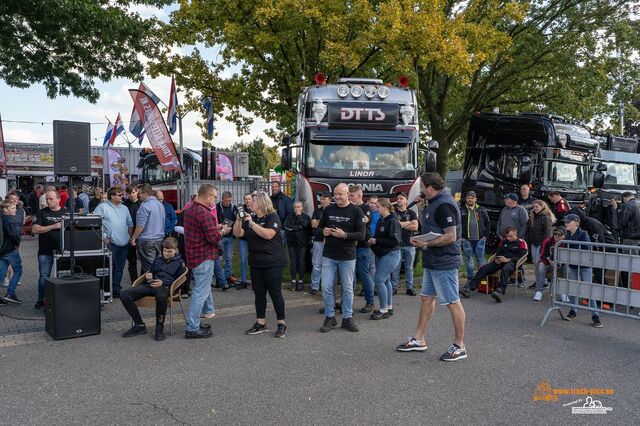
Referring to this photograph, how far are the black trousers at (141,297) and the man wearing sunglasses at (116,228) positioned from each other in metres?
2.01

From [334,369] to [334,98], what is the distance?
643cm

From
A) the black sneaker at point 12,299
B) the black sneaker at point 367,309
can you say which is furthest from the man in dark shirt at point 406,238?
the black sneaker at point 12,299

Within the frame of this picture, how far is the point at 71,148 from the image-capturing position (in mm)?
6945

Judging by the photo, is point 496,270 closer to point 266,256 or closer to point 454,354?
point 454,354

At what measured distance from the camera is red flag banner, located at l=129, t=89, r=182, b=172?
11945mm

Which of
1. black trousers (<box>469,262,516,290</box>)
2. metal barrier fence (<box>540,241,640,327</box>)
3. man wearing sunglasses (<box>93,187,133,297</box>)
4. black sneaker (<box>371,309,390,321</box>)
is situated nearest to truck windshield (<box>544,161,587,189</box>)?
black trousers (<box>469,262,516,290</box>)

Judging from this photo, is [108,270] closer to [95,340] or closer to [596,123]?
[95,340]

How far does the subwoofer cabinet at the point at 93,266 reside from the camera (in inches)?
295

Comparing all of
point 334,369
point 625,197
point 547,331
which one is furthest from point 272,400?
point 625,197

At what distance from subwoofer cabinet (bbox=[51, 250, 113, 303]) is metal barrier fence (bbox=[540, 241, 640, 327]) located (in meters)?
6.23

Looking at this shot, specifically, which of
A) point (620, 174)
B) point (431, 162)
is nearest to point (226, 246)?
point (431, 162)

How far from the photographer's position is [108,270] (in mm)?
7758

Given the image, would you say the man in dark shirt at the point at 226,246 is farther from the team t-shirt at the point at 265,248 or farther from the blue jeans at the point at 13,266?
the blue jeans at the point at 13,266

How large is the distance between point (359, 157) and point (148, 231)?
13.8ft
